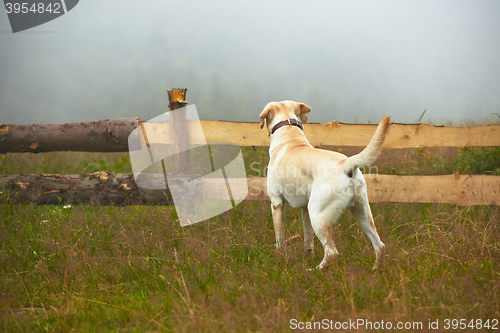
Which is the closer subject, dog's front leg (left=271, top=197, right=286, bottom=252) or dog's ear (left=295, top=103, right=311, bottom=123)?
dog's front leg (left=271, top=197, right=286, bottom=252)

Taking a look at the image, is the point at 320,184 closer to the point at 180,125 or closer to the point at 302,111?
the point at 302,111

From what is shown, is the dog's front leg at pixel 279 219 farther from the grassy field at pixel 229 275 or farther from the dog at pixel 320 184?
the grassy field at pixel 229 275

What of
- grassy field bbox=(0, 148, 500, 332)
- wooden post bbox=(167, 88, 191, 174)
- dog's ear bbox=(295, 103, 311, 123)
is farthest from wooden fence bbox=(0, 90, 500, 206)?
dog's ear bbox=(295, 103, 311, 123)

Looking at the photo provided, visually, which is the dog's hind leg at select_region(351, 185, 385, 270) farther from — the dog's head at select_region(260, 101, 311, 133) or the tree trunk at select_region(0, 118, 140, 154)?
the tree trunk at select_region(0, 118, 140, 154)

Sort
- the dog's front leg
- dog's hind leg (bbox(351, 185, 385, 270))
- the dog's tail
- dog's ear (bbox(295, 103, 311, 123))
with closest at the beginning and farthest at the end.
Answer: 1. the dog's tail
2. dog's hind leg (bbox(351, 185, 385, 270))
3. the dog's front leg
4. dog's ear (bbox(295, 103, 311, 123))

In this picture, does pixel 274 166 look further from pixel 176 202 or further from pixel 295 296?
pixel 176 202

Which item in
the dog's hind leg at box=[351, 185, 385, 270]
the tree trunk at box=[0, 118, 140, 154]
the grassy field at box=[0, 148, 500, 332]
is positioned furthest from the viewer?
the tree trunk at box=[0, 118, 140, 154]

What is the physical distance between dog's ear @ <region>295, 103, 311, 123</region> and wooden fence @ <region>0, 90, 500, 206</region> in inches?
51.3

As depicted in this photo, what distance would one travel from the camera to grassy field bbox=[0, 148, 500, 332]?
8.21 feet

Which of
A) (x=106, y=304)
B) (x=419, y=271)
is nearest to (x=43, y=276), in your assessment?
(x=106, y=304)

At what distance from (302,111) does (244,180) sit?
1614 millimetres

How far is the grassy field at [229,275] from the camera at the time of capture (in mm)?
2504

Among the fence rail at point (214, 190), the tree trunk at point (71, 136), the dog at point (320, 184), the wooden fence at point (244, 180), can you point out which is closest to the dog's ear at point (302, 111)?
the dog at point (320, 184)

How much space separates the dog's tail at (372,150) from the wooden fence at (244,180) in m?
2.52
